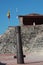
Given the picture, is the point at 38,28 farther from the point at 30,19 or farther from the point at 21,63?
the point at 21,63

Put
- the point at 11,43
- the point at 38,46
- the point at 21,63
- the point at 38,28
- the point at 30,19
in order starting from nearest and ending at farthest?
the point at 21,63 → the point at 38,46 → the point at 11,43 → the point at 38,28 → the point at 30,19

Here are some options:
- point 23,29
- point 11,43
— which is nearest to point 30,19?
point 23,29

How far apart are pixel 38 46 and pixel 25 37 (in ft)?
14.7

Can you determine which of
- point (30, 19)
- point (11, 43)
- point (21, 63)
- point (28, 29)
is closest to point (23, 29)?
point (28, 29)

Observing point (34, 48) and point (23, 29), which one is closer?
point (34, 48)

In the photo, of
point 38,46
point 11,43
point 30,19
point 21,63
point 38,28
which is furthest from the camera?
point 30,19

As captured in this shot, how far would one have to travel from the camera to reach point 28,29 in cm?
3928

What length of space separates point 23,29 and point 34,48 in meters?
5.69

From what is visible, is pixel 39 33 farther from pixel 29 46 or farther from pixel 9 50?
pixel 9 50

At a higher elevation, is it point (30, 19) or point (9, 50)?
point (30, 19)

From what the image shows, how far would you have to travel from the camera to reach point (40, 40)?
35.5 metres

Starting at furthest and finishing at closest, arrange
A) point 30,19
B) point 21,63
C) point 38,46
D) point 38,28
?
point 30,19
point 38,28
point 38,46
point 21,63

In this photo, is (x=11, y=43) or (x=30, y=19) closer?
(x=11, y=43)

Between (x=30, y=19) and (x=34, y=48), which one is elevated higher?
(x=30, y=19)
